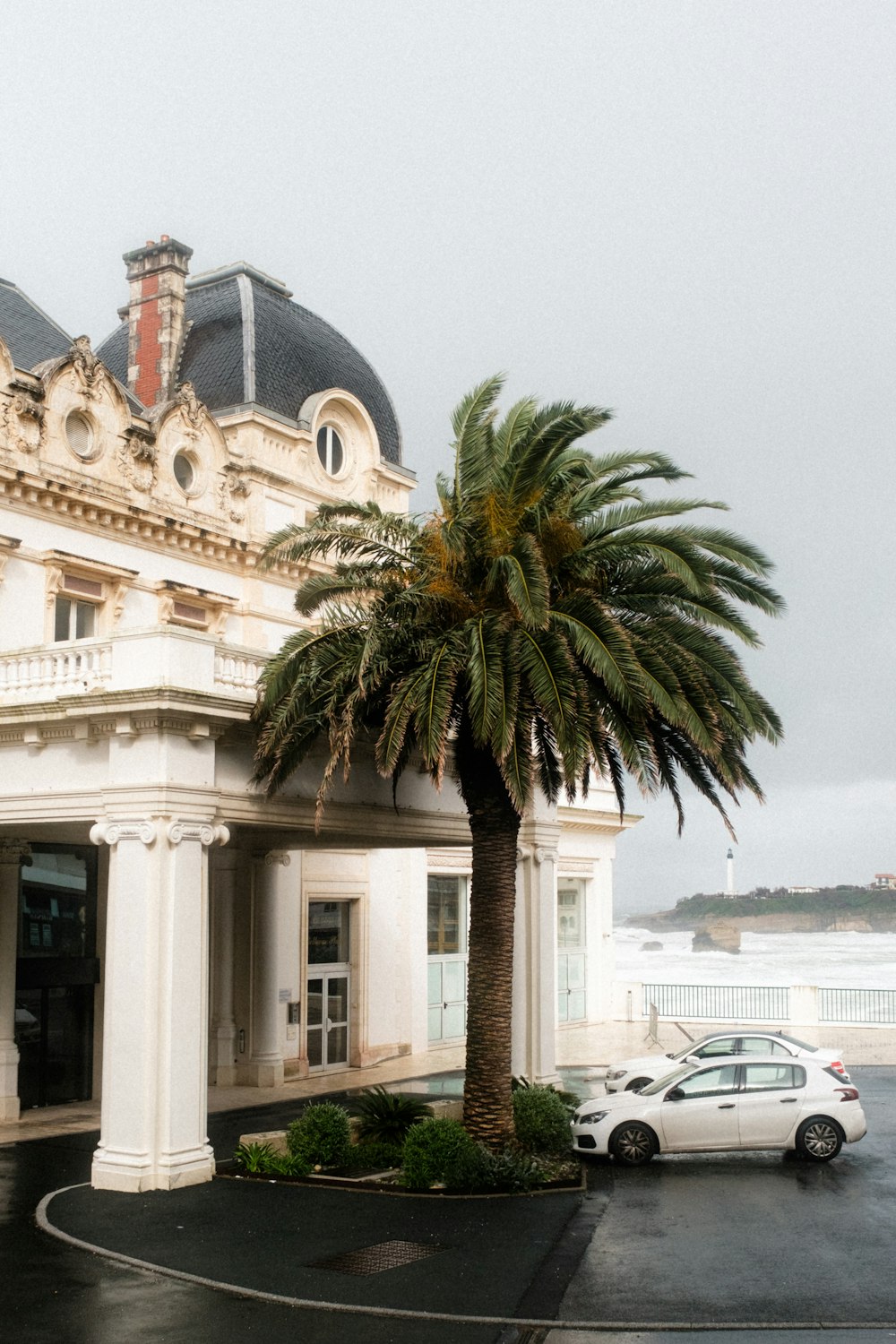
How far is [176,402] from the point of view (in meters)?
28.0

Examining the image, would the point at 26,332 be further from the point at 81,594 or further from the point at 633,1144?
the point at 633,1144

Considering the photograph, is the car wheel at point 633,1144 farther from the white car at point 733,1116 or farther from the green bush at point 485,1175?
the green bush at point 485,1175

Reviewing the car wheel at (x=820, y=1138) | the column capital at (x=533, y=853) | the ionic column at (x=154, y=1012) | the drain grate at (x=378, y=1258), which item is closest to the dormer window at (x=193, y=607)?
the column capital at (x=533, y=853)

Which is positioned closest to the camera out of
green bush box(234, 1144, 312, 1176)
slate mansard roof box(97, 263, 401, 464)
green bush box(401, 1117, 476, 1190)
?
green bush box(401, 1117, 476, 1190)

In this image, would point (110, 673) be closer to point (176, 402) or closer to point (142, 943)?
point (142, 943)

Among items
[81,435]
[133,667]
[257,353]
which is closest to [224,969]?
[81,435]

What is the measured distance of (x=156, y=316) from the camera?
31.1 m

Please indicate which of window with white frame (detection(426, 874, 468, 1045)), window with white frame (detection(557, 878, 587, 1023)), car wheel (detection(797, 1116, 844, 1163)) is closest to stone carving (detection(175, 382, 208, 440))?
window with white frame (detection(426, 874, 468, 1045))

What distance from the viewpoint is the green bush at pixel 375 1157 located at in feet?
60.7

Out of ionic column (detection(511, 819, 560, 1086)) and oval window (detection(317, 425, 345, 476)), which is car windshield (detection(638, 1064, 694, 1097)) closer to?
ionic column (detection(511, 819, 560, 1086))

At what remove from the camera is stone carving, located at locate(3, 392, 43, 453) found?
24.0 metres

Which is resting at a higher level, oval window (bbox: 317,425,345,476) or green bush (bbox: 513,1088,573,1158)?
oval window (bbox: 317,425,345,476)

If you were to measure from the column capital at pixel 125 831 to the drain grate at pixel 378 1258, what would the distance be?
587 cm

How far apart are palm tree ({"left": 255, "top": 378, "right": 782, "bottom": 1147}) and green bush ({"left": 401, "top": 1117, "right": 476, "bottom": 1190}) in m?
0.90
